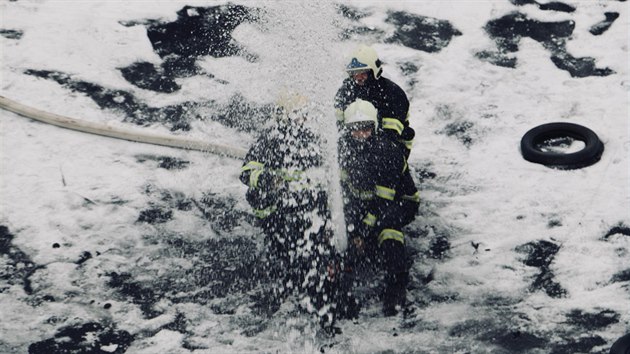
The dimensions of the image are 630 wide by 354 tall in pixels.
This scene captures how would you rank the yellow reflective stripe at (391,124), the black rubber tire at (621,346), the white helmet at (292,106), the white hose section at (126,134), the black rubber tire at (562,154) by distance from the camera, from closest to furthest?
1. the black rubber tire at (621,346)
2. the white helmet at (292,106)
3. the yellow reflective stripe at (391,124)
4. the black rubber tire at (562,154)
5. the white hose section at (126,134)

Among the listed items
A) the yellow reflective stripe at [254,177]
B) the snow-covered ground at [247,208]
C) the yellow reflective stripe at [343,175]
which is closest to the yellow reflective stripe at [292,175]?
the yellow reflective stripe at [254,177]

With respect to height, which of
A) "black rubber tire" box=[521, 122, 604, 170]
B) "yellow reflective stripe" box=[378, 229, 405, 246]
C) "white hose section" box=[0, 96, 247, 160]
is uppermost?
"black rubber tire" box=[521, 122, 604, 170]

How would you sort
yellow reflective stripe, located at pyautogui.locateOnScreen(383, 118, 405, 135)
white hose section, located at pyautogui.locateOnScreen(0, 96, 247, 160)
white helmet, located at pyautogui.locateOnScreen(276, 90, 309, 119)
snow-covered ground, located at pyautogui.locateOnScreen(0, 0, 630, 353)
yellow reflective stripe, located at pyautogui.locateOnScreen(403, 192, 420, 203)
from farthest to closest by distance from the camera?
white hose section, located at pyautogui.locateOnScreen(0, 96, 247, 160)
yellow reflective stripe, located at pyautogui.locateOnScreen(403, 192, 420, 203)
yellow reflective stripe, located at pyautogui.locateOnScreen(383, 118, 405, 135)
white helmet, located at pyautogui.locateOnScreen(276, 90, 309, 119)
snow-covered ground, located at pyautogui.locateOnScreen(0, 0, 630, 353)

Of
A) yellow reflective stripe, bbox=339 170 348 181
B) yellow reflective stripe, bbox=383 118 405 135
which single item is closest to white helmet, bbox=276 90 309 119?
yellow reflective stripe, bbox=339 170 348 181

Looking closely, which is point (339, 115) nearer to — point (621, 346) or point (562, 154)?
point (562, 154)

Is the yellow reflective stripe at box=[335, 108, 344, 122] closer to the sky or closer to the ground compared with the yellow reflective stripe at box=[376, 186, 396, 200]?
closer to the sky

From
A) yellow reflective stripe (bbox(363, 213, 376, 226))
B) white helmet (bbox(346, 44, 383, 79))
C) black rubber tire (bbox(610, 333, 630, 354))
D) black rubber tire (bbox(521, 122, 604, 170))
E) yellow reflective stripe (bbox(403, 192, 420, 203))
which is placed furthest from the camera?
black rubber tire (bbox(521, 122, 604, 170))

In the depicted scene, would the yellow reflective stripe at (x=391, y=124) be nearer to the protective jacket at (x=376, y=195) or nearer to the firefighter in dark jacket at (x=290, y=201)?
the protective jacket at (x=376, y=195)

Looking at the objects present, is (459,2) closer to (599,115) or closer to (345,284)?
(599,115)

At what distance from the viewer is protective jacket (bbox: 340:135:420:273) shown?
20.9 feet

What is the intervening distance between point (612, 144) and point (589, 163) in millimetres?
446

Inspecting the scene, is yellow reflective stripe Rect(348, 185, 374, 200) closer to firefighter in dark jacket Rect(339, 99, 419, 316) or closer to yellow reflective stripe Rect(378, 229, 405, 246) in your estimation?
firefighter in dark jacket Rect(339, 99, 419, 316)

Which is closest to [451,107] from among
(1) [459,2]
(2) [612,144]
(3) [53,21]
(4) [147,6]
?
(2) [612,144]

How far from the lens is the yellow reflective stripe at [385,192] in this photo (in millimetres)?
6348
